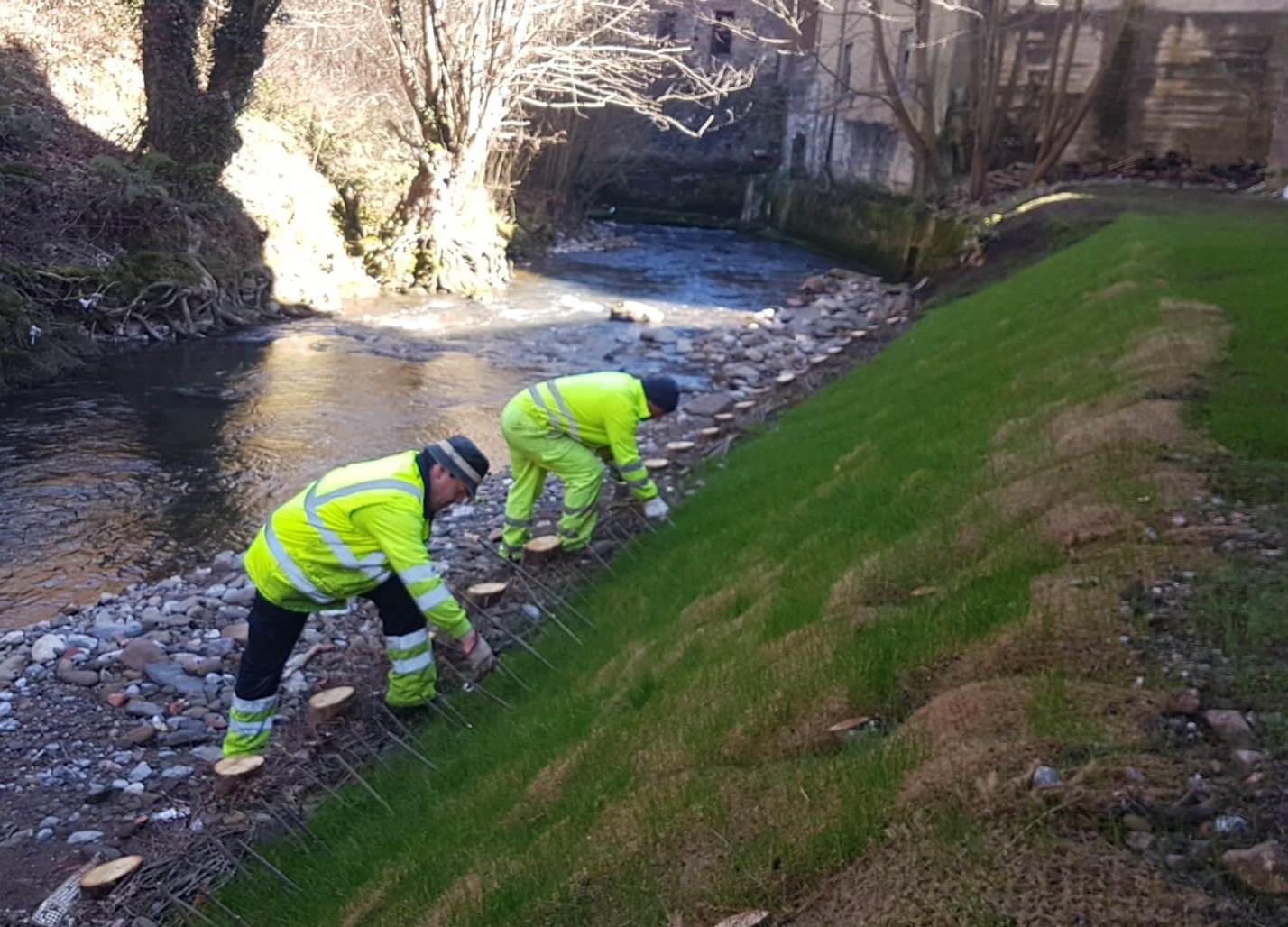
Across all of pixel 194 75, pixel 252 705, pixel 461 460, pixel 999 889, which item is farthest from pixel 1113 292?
pixel 194 75

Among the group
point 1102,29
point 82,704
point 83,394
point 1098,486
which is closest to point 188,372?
point 83,394

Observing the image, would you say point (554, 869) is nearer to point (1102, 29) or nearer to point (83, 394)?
point (83, 394)

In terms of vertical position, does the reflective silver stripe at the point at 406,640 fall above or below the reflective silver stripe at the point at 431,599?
below

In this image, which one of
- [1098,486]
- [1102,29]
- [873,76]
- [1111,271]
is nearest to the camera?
[1098,486]

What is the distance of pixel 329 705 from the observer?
6.33 metres

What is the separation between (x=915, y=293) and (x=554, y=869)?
19.4 meters

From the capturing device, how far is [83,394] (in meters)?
13.8

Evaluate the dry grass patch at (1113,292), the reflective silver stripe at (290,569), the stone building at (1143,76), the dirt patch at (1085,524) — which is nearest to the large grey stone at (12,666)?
the reflective silver stripe at (290,569)

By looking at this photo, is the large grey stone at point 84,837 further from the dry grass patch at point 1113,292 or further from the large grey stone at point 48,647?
the dry grass patch at point 1113,292

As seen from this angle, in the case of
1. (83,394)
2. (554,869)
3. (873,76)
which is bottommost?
Answer: (83,394)

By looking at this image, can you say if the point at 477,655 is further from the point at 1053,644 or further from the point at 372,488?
the point at 1053,644

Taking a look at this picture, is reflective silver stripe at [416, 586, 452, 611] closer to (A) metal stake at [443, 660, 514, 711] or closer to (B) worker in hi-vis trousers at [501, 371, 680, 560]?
(A) metal stake at [443, 660, 514, 711]

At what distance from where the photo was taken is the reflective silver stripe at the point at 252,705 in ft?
19.7

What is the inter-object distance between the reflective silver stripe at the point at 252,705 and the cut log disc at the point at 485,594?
1955 millimetres
